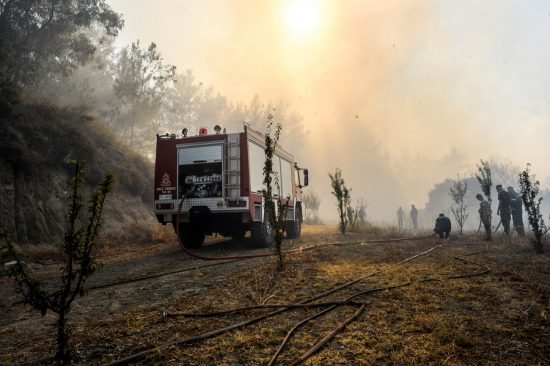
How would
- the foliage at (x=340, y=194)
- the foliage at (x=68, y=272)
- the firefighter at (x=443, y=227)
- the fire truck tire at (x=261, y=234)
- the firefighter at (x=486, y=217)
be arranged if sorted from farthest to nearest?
the foliage at (x=340, y=194)
the firefighter at (x=443, y=227)
the firefighter at (x=486, y=217)
the fire truck tire at (x=261, y=234)
the foliage at (x=68, y=272)

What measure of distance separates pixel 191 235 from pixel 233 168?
302cm

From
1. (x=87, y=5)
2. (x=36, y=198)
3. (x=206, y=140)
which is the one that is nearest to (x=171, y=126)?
(x=87, y=5)

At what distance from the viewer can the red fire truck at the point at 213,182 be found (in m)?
9.89

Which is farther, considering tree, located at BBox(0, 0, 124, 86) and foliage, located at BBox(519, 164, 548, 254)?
tree, located at BBox(0, 0, 124, 86)

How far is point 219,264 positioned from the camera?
8156mm

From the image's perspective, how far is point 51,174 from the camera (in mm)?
13680

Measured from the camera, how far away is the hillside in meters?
11.7

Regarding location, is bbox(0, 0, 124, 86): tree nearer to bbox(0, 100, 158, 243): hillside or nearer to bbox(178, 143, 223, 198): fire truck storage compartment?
bbox(0, 100, 158, 243): hillside

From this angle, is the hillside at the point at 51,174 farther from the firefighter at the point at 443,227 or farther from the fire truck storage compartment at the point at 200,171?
the firefighter at the point at 443,227

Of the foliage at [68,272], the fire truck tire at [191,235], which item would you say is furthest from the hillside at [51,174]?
the foliage at [68,272]

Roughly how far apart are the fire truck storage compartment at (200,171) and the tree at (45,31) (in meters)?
15.7

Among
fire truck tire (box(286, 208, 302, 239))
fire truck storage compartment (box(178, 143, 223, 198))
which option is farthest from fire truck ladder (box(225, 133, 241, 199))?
fire truck tire (box(286, 208, 302, 239))

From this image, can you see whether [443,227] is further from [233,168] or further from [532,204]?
[233,168]

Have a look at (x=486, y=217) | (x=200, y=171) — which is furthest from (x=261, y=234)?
(x=486, y=217)
